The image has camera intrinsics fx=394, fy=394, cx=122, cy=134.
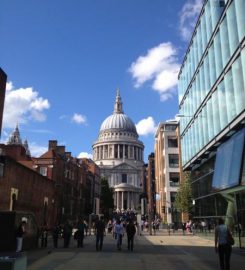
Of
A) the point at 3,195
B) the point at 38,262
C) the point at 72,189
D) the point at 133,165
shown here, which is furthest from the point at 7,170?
the point at 133,165

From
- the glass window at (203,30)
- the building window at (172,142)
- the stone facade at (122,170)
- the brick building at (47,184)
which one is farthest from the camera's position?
the stone facade at (122,170)

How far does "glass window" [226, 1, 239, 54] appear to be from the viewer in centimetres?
2375

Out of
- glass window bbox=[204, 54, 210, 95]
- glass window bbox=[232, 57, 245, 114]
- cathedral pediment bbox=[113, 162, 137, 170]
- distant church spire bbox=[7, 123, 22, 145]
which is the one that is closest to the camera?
glass window bbox=[232, 57, 245, 114]

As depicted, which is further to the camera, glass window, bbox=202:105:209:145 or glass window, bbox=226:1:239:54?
glass window, bbox=202:105:209:145

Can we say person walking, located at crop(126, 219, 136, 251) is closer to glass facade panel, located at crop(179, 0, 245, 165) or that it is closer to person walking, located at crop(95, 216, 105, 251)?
person walking, located at crop(95, 216, 105, 251)

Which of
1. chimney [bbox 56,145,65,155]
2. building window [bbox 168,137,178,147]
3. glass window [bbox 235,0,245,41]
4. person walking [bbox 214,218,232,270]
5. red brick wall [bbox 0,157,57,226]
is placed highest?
building window [bbox 168,137,178,147]

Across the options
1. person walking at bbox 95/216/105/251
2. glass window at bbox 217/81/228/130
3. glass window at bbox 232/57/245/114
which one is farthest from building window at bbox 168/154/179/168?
glass window at bbox 232/57/245/114

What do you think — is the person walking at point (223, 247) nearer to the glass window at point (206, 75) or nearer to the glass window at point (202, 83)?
the glass window at point (206, 75)

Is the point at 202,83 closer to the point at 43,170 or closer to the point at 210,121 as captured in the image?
the point at 210,121

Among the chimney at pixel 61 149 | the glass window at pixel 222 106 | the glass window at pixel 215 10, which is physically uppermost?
the glass window at pixel 215 10

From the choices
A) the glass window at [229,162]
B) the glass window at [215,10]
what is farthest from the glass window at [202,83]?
the glass window at [229,162]

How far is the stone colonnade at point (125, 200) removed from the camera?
178m

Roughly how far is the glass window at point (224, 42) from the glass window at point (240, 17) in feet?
7.83

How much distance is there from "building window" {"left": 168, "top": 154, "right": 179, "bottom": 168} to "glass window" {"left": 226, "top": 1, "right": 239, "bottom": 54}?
6176 cm
